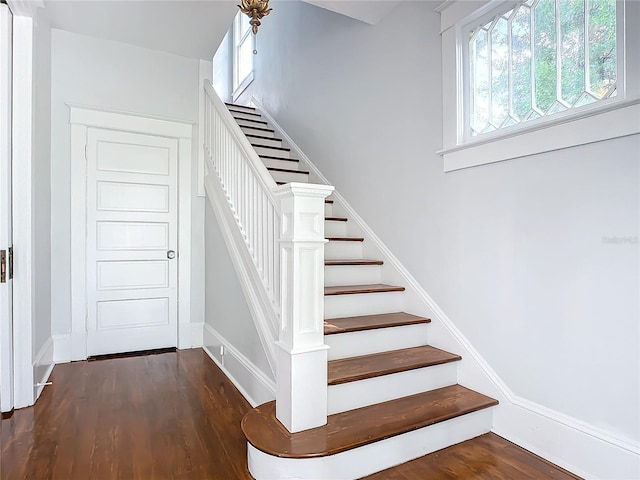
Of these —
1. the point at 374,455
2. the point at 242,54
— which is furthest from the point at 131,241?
the point at 242,54

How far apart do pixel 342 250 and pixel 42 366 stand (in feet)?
7.69

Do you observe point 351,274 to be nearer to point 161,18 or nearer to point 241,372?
point 241,372

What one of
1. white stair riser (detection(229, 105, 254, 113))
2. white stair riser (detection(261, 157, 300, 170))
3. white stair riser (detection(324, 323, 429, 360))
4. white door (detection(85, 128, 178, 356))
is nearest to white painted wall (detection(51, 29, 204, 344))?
white door (detection(85, 128, 178, 356))

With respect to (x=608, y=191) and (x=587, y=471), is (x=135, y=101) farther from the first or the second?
(x=587, y=471)

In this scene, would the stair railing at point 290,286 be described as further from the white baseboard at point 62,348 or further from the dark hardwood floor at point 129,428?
the white baseboard at point 62,348

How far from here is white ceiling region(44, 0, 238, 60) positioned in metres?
2.94

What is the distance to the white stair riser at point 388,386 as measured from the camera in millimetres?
1891

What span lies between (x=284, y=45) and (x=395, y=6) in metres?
2.21

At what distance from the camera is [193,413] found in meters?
2.29

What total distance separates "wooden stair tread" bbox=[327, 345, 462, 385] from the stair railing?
182 mm

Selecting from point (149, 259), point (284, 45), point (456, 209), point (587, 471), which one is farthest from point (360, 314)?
point (284, 45)

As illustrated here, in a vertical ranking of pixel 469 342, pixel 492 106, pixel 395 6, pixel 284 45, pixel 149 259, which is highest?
pixel 284 45

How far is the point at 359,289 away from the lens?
2541 mm

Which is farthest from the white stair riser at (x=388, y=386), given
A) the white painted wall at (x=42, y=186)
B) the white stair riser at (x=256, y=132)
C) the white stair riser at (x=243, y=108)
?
the white stair riser at (x=243, y=108)
